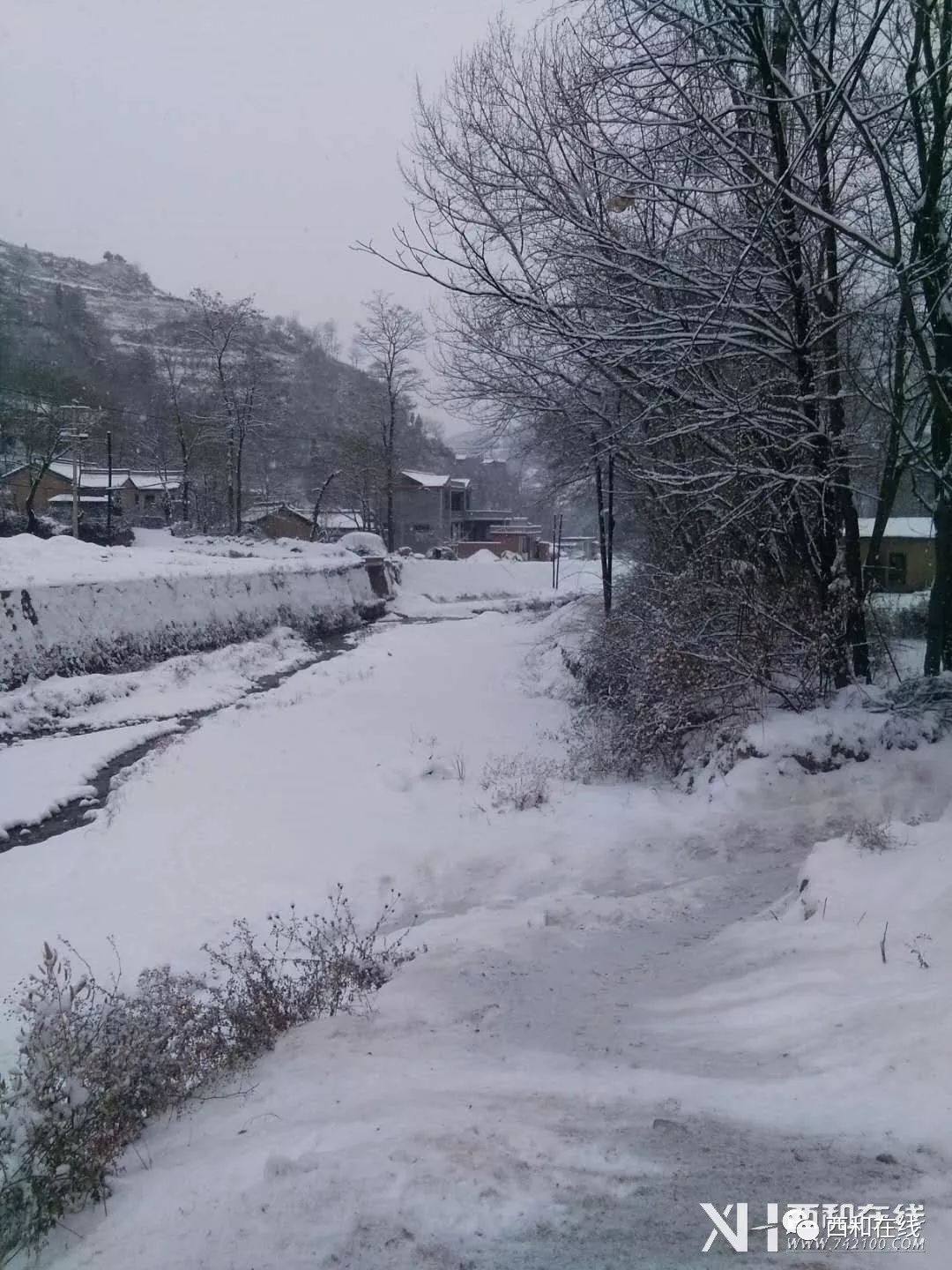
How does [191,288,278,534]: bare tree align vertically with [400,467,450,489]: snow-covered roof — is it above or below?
above

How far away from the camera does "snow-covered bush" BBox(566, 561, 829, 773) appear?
8.33 metres

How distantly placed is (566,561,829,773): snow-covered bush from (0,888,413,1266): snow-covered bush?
418cm

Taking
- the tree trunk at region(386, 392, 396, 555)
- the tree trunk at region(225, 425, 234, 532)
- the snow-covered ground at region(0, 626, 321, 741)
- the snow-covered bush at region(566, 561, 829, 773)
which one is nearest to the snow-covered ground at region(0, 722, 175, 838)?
the snow-covered ground at region(0, 626, 321, 741)

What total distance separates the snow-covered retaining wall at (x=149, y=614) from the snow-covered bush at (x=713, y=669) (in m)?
10.9

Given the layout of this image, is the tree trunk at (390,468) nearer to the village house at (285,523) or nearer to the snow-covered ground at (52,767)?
the village house at (285,523)

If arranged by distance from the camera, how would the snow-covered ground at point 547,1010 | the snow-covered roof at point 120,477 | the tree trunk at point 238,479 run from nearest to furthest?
the snow-covered ground at point 547,1010 < the tree trunk at point 238,479 < the snow-covered roof at point 120,477

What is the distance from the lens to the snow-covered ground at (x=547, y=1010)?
9.31ft

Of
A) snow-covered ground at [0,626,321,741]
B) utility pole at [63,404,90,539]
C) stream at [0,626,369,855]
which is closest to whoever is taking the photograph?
stream at [0,626,369,855]

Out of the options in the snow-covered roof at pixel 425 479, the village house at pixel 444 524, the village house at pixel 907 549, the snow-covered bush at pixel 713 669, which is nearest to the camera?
the snow-covered bush at pixel 713 669

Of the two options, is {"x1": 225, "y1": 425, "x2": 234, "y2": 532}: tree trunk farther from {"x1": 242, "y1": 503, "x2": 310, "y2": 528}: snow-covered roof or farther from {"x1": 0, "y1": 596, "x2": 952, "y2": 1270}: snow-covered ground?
{"x1": 0, "y1": 596, "x2": 952, "y2": 1270}: snow-covered ground

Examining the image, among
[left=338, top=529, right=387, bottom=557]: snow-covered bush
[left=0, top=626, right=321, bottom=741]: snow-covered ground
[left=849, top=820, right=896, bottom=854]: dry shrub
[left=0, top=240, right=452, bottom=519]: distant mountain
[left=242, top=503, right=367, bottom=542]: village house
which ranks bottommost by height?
[left=0, top=626, right=321, bottom=741]: snow-covered ground

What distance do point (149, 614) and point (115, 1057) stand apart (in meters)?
16.8

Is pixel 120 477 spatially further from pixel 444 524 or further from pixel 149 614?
pixel 149 614

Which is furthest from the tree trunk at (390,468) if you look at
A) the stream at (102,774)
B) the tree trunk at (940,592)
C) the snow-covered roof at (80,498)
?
the tree trunk at (940,592)
